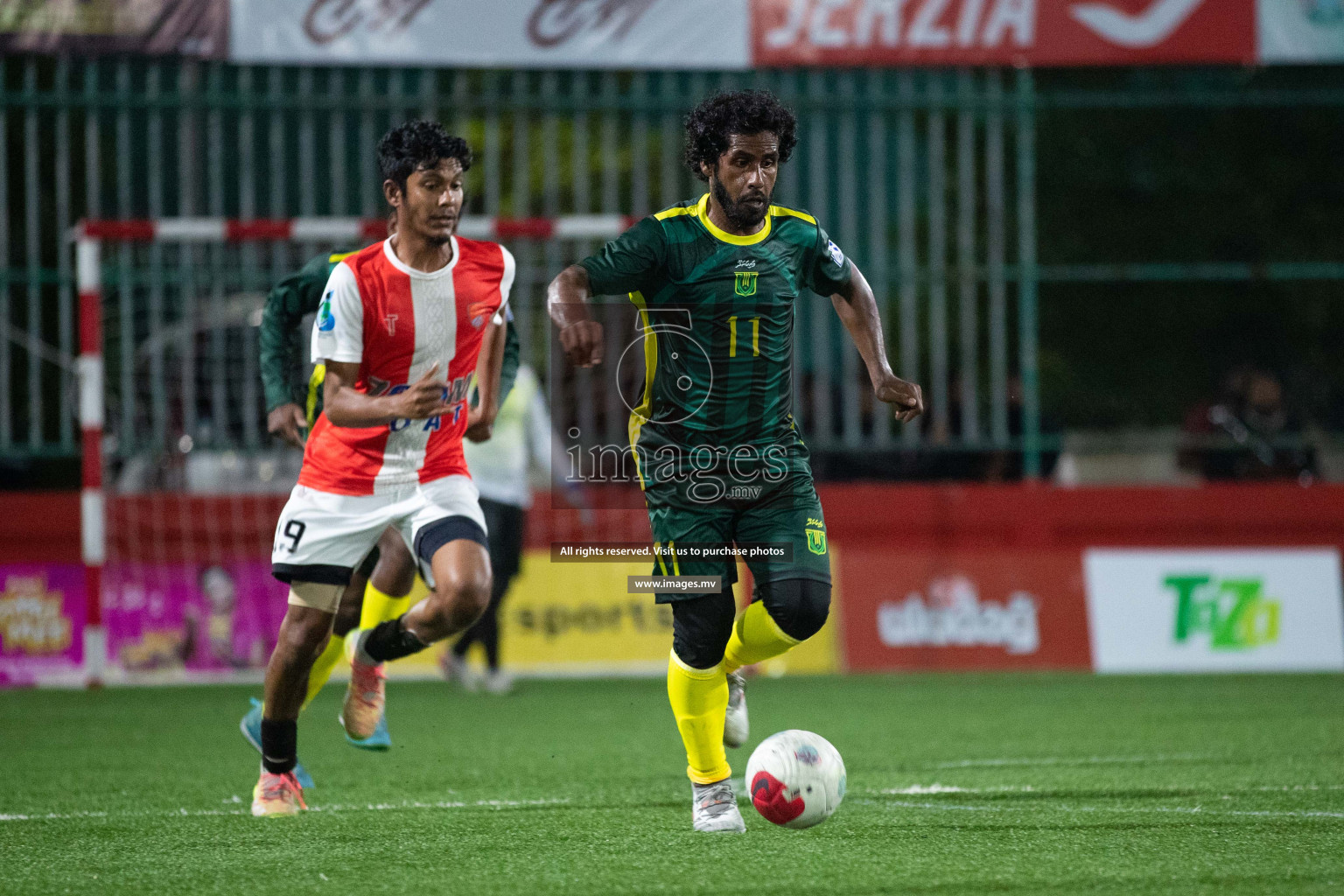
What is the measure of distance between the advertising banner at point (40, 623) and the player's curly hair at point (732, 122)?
7.56 meters

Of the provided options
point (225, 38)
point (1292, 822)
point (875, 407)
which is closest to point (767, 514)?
point (1292, 822)

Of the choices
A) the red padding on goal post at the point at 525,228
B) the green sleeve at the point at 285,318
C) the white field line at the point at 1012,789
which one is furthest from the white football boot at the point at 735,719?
the red padding on goal post at the point at 525,228

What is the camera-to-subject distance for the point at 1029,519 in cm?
1269

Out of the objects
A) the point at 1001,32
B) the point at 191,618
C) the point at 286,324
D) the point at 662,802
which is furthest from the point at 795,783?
the point at 1001,32

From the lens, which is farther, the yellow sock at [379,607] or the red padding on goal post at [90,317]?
the red padding on goal post at [90,317]

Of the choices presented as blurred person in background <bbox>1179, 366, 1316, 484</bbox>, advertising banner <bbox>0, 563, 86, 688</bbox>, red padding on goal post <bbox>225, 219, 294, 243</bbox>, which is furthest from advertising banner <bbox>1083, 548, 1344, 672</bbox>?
advertising banner <bbox>0, 563, 86, 688</bbox>

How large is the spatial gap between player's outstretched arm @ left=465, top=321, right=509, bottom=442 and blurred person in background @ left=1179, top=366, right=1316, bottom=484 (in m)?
8.09

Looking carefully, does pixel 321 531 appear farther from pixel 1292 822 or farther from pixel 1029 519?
pixel 1029 519

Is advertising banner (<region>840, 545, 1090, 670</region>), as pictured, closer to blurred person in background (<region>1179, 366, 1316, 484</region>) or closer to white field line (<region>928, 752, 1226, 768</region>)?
blurred person in background (<region>1179, 366, 1316, 484</region>)

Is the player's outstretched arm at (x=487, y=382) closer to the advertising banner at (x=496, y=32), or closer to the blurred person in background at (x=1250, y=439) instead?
the advertising banner at (x=496, y=32)

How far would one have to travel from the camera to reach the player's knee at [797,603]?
5.41 metres

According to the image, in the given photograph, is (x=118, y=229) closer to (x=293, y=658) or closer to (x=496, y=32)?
(x=496, y=32)

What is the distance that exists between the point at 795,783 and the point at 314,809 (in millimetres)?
1800

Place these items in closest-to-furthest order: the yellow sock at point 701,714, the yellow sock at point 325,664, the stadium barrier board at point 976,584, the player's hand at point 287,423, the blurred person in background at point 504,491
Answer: the yellow sock at point 701,714 → the yellow sock at point 325,664 → the player's hand at point 287,423 → the blurred person in background at point 504,491 → the stadium barrier board at point 976,584
